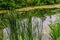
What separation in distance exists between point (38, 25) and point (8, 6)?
722 cm

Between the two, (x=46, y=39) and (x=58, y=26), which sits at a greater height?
(x=58, y=26)

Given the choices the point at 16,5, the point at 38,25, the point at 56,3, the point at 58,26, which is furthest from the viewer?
the point at 56,3

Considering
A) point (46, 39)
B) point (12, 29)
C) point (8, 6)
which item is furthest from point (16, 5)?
point (12, 29)

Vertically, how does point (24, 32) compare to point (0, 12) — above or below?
above

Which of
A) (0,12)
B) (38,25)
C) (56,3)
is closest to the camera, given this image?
(38,25)

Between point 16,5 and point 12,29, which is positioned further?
point 16,5

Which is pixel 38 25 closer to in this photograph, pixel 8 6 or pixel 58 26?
pixel 58 26

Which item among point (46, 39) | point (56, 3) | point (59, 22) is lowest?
point (56, 3)

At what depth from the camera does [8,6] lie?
1091 centimetres

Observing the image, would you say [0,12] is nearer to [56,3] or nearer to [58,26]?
[56,3]

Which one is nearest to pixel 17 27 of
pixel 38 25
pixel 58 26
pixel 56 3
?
pixel 38 25

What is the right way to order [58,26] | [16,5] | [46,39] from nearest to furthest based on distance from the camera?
1. [58,26]
2. [46,39]
3. [16,5]

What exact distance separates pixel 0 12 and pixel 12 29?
7.00 metres

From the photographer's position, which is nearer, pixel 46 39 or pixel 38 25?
pixel 38 25
